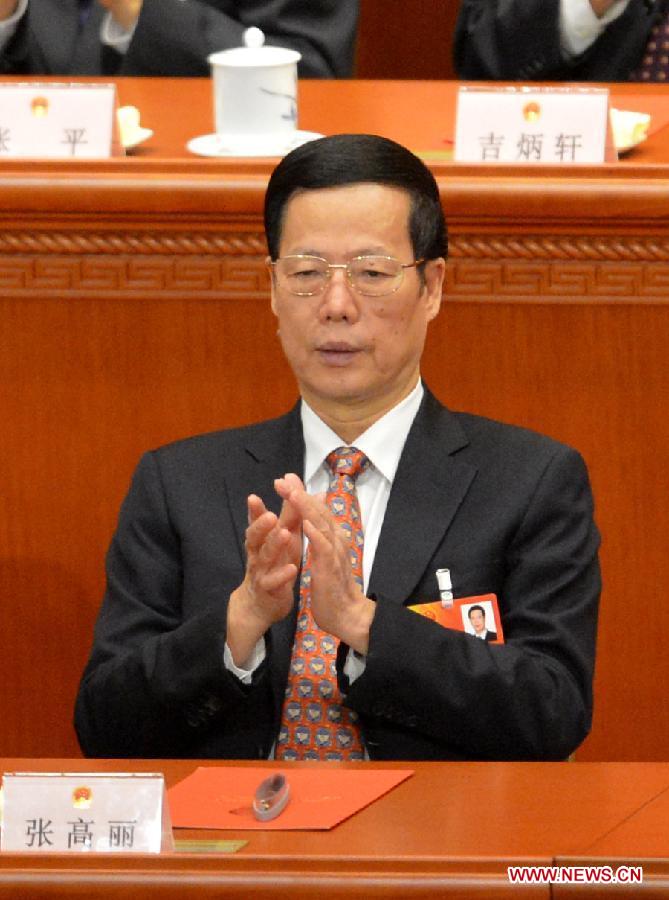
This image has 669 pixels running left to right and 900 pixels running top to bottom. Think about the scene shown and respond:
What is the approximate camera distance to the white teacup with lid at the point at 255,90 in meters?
2.09

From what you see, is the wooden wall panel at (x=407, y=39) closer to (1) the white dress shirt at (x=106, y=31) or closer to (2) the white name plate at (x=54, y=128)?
(1) the white dress shirt at (x=106, y=31)

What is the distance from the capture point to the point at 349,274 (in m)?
1.68

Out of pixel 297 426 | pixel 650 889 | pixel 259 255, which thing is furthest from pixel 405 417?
pixel 650 889

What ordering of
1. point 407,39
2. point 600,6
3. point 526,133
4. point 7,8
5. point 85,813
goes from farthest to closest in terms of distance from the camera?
point 407,39, point 7,8, point 600,6, point 526,133, point 85,813

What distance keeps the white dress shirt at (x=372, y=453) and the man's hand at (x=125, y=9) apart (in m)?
1.08

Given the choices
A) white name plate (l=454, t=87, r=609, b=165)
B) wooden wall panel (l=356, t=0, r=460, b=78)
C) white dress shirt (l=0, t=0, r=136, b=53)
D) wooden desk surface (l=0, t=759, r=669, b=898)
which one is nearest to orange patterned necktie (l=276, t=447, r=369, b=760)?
wooden desk surface (l=0, t=759, r=669, b=898)

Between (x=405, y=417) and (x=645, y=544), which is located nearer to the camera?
(x=405, y=417)

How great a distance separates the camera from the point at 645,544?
2.09 meters

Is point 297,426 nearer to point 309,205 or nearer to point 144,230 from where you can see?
point 309,205

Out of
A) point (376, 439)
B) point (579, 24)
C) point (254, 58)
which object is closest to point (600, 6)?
point (579, 24)

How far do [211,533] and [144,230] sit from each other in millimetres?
493

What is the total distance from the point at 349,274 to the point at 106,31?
124cm

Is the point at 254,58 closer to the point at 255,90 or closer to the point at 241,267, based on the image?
the point at 255,90

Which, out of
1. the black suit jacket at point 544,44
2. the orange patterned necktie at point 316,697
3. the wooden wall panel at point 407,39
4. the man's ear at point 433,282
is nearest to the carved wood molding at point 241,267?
the man's ear at point 433,282
